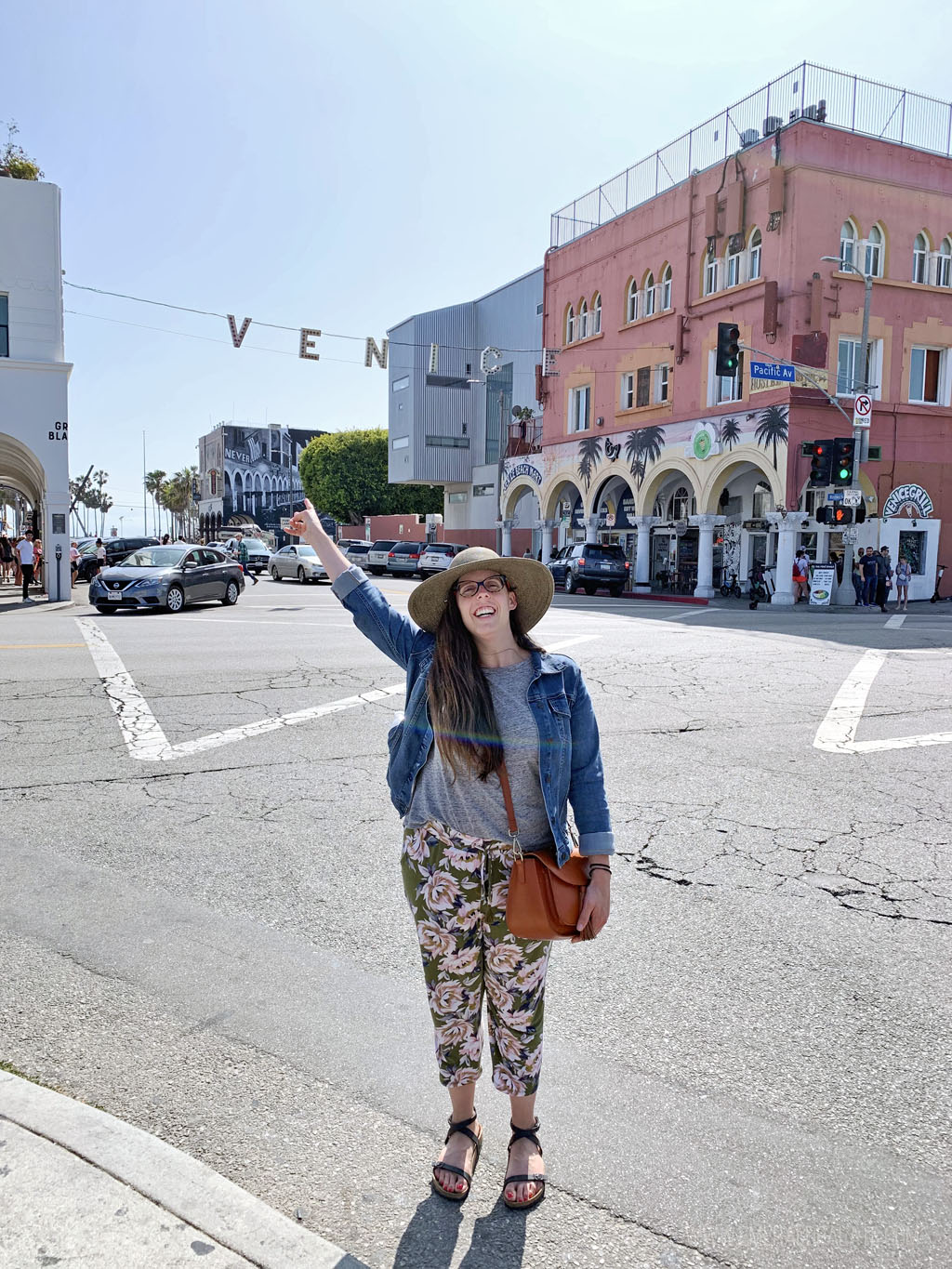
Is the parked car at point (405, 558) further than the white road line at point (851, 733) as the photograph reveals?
Yes

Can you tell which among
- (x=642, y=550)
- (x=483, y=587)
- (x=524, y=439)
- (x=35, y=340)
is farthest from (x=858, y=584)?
(x=483, y=587)

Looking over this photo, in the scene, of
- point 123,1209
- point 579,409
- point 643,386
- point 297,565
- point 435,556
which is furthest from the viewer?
point 435,556

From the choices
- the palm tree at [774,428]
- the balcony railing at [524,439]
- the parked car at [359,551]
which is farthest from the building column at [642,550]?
the parked car at [359,551]

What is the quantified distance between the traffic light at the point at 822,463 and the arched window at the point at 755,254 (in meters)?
7.44

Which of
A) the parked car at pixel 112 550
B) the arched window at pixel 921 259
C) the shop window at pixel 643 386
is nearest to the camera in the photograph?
the arched window at pixel 921 259

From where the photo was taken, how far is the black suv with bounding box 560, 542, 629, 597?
32.6m

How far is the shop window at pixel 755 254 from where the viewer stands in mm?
29844

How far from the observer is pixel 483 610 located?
111 inches

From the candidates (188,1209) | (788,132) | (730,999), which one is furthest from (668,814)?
(788,132)

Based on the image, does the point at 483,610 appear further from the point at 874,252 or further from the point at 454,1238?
the point at 874,252

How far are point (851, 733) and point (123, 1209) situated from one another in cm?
747

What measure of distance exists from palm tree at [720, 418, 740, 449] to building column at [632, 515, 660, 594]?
17.0ft

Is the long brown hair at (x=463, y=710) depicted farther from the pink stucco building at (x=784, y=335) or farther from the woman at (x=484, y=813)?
the pink stucco building at (x=784, y=335)

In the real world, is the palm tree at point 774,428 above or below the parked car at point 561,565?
above
